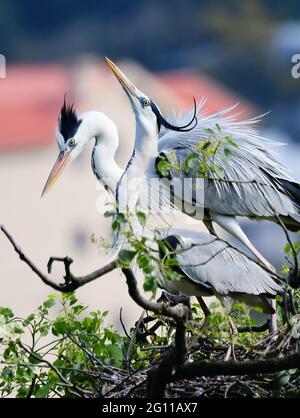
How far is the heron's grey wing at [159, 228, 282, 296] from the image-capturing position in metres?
2.94

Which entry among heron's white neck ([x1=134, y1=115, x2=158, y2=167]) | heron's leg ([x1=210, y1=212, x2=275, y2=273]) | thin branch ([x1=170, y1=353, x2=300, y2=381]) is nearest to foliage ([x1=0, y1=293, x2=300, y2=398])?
thin branch ([x1=170, y1=353, x2=300, y2=381])

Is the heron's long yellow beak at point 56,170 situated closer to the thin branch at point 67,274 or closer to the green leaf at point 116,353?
the green leaf at point 116,353

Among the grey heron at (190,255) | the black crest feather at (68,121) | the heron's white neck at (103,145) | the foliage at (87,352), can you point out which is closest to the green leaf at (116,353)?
the foliage at (87,352)

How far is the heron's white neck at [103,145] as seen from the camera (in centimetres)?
327

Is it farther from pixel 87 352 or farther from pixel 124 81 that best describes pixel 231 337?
pixel 124 81

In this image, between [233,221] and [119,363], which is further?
[233,221]

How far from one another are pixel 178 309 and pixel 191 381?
397 mm

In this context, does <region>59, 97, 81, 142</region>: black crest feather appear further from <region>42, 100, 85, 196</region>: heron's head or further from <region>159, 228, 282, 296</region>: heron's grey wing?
<region>159, 228, 282, 296</region>: heron's grey wing

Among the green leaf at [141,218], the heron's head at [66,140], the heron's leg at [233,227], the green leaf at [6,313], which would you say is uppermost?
the heron's head at [66,140]

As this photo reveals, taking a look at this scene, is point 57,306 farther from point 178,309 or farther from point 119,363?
point 178,309

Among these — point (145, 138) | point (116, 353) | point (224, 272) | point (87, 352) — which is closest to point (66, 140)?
point (145, 138)

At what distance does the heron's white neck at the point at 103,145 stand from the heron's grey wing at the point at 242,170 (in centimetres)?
16
